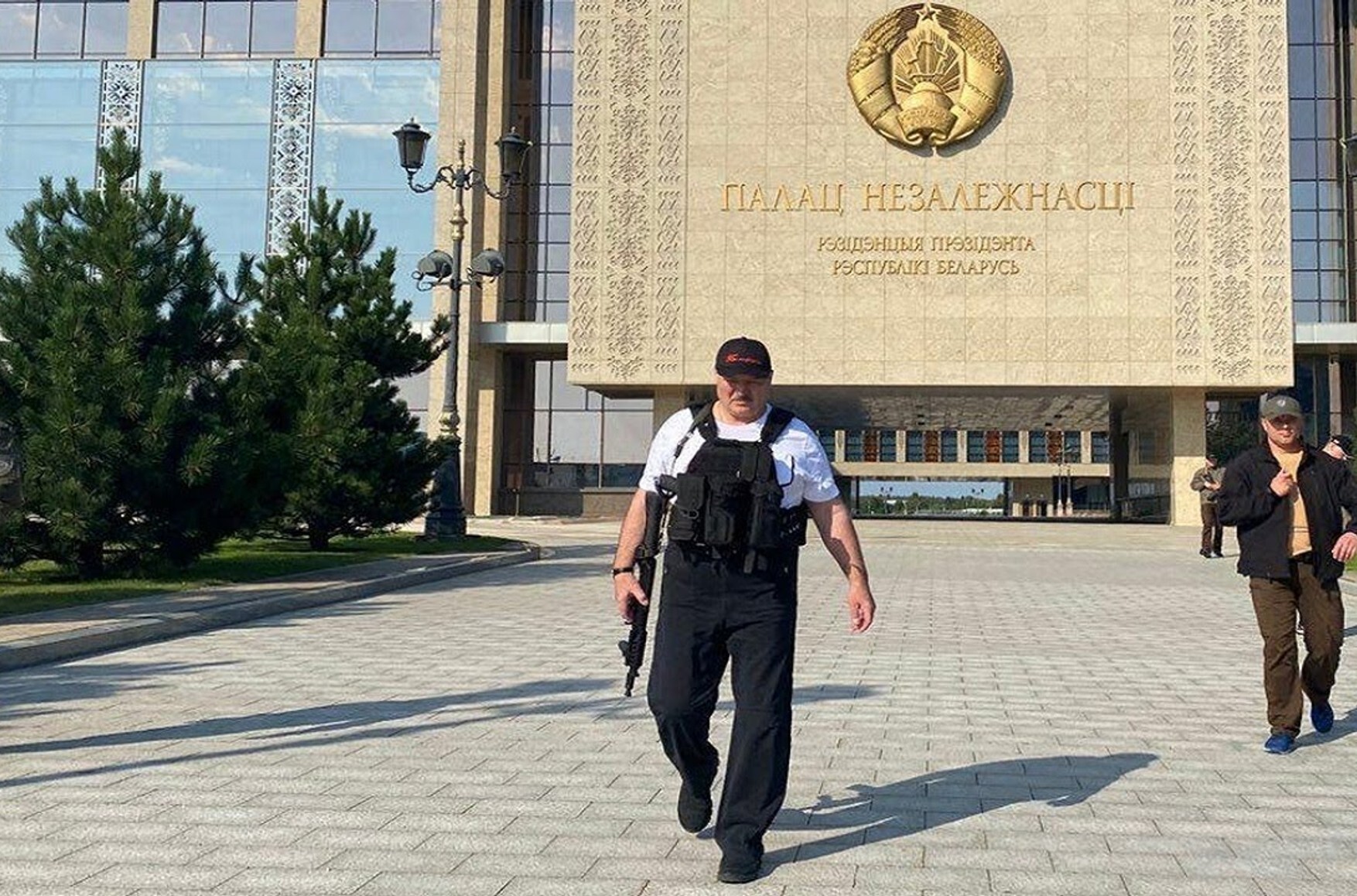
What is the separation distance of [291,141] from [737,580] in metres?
45.7

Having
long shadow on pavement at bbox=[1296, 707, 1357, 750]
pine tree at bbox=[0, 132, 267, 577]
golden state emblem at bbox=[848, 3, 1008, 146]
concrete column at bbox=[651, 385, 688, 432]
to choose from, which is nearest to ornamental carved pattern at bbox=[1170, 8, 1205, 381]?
golden state emblem at bbox=[848, 3, 1008, 146]

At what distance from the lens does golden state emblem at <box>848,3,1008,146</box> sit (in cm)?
4062

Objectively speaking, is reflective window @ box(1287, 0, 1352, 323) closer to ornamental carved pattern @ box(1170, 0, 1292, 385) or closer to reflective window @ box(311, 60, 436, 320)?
ornamental carved pattern @ box(1170, 0, 1292, 385)

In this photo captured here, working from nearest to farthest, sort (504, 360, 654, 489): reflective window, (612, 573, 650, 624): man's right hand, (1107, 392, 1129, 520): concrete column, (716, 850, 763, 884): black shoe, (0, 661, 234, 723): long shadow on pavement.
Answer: (716, 850, 763, 884): black shoe < (612, 573, 650, 624): man's right hand < (0, 661, 234, 723): long shadow on pavement < (504, 360, 654, 489): reflective window < (1107, 392, 1129, 520): concrete column

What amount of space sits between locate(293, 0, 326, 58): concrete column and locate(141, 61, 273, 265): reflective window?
1.58m

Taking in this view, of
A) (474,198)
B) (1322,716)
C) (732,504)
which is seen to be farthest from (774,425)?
(474,198)

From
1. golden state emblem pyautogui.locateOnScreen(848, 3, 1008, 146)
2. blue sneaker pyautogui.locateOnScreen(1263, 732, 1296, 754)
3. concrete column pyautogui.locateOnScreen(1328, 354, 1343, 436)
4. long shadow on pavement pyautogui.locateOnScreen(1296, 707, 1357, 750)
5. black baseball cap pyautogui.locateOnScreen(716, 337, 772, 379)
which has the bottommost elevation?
long shadow on pavement pyautogui.locateOnScreen(1296, 707, 1357, 750)

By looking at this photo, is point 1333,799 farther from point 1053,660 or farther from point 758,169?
point 758,169

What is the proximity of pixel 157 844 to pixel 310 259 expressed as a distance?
701 inches

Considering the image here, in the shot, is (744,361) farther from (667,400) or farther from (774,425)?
(667,400)

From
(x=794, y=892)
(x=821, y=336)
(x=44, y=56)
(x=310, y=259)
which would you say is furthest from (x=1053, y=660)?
(x=44, y=56)

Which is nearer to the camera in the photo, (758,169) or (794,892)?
(794,892)

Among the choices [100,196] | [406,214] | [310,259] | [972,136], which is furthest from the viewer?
[406,214]

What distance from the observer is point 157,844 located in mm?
4230
